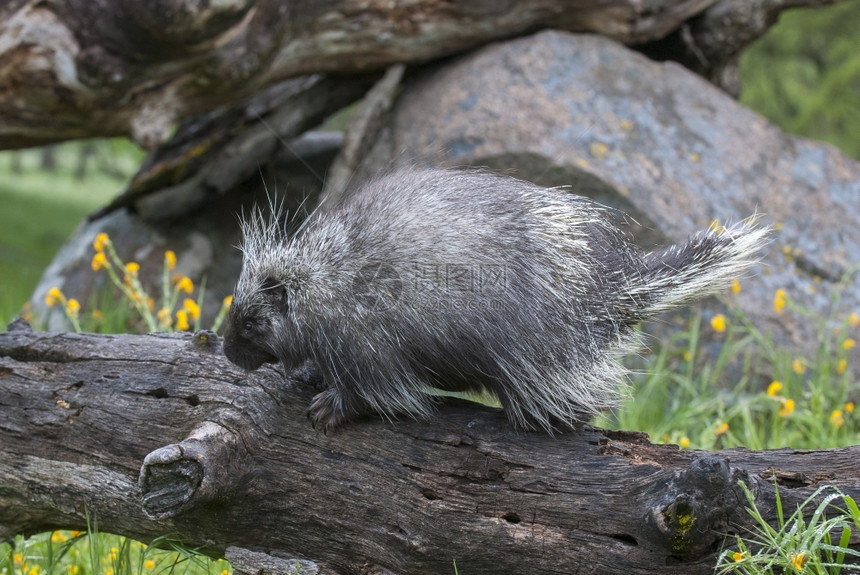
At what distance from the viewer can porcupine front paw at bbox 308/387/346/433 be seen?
2.22 m

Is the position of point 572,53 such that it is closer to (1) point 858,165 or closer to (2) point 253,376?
(1) point 858,165

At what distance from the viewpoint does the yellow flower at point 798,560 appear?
1.71m

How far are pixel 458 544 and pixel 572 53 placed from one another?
3.60 meters

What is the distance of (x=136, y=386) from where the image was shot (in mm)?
2352

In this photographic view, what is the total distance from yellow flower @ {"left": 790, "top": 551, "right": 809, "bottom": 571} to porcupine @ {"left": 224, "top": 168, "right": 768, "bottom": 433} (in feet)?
2.10

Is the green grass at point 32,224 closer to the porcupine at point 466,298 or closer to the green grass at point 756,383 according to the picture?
the green grass at point 756,383

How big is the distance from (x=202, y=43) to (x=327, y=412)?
2.51 meters

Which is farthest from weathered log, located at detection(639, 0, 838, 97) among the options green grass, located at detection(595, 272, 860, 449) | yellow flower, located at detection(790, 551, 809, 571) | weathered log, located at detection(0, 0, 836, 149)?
yellow flower, located at detection(790, 551, 809, 571)

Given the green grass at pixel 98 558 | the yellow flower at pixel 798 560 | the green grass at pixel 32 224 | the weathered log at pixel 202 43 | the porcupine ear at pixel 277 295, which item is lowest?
the green grass at pixel 32 224

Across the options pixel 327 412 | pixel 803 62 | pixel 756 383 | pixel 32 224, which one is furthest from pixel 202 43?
pixel 32 224

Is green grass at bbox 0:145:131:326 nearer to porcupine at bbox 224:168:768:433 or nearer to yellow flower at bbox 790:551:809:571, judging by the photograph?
porcupine at bbox 224:168:768:433

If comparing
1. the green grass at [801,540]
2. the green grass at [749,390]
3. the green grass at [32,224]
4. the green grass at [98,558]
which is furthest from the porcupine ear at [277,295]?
the green grass at [32,224]

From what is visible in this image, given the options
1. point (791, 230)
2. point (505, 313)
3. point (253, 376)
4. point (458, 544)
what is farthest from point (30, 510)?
point (791, 230)

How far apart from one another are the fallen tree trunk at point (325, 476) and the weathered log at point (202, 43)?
184 cm
